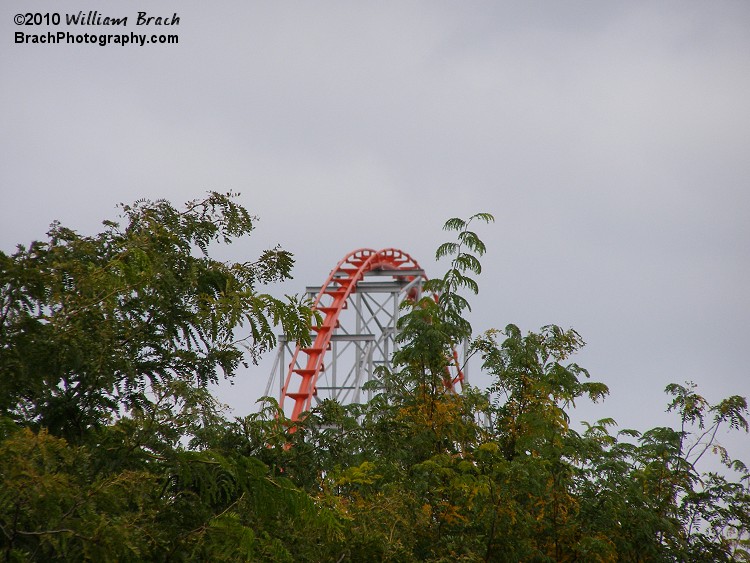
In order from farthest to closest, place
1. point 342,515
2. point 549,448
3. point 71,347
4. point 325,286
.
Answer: point 325,286 → point 549,448 → point 342,515 → point 71,347

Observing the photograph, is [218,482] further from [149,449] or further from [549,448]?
[549,448]

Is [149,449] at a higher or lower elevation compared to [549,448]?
lower

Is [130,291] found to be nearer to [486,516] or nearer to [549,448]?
[486,516]

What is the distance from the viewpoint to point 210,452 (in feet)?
13.3

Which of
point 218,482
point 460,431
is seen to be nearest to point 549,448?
point 460,431

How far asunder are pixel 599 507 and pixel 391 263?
2270 centimetres

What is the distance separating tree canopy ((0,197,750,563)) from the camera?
3.40 metres

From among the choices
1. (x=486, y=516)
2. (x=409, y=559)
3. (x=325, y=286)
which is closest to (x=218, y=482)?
(x=409, y=559)

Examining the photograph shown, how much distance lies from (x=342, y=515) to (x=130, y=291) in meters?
1.69

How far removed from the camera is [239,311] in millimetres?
4082

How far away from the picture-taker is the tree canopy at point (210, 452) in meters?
3.40

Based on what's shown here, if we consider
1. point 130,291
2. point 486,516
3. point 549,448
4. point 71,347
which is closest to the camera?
point 71,347

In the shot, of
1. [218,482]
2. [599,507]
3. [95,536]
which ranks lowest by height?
[95,536]

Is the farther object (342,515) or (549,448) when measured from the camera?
(549,448)
